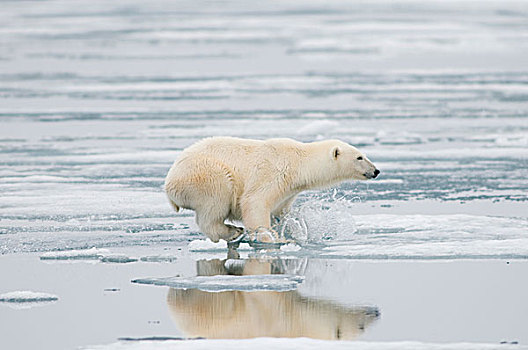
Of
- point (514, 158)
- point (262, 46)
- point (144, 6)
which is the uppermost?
point (144, 6)

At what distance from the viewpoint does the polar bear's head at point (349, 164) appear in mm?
6590

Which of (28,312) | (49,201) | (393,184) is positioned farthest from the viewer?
(393,184)

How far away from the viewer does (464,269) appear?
5.46 m

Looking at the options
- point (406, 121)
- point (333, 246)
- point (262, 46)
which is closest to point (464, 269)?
point (333, 246)

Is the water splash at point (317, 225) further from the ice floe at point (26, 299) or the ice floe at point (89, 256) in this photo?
the ice floe at point (26, 299)

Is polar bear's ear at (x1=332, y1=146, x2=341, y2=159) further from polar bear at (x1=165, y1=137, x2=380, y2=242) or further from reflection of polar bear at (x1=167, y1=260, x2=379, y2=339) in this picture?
reflection of polar bear at (x1=167, y1=260, x2=379, y2=339)

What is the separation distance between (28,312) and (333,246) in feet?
7.16

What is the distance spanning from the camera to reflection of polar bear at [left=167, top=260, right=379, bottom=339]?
429 cm

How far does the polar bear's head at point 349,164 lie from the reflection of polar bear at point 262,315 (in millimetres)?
1765

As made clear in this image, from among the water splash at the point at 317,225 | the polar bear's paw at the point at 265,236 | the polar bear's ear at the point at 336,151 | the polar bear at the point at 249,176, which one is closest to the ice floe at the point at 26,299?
the polar bear at the point at 249,176

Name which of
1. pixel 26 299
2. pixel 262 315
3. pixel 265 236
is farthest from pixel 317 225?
pixel 26 299

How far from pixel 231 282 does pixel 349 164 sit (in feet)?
5.87

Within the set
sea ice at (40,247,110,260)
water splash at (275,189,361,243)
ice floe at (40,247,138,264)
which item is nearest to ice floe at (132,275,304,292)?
ice floe at (40,247,138,264)

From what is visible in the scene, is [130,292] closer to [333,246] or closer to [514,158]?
[333,246]
